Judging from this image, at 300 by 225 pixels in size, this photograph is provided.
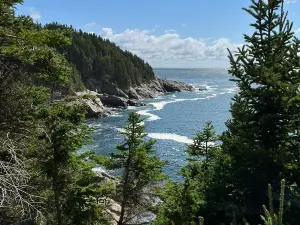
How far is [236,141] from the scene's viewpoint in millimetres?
11938

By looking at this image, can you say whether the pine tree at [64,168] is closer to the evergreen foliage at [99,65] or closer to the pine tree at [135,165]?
the pine tree at [135,165]

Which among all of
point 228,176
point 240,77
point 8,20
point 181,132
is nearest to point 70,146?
point 8,20

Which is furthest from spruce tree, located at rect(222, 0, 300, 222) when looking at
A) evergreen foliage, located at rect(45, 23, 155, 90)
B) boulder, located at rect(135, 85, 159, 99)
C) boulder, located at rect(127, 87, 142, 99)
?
boulder, located at rect(135, 85, 159, 99)

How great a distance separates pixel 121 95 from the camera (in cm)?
9562

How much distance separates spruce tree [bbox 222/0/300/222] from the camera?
424 inches

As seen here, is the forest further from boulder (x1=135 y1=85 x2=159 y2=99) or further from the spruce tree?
boulder (x1=135 y1=85 x2=159 y2=99)

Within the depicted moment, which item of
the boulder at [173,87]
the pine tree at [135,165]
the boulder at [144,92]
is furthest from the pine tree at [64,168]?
the boulder at [173,87]

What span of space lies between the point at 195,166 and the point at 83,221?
7001mm

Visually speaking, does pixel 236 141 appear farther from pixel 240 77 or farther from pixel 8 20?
pixel 8 20

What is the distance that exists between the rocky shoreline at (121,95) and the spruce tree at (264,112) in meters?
43.3

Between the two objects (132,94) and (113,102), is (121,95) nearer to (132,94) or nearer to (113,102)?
(132,94)

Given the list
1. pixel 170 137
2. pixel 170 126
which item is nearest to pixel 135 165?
pixel 170 137

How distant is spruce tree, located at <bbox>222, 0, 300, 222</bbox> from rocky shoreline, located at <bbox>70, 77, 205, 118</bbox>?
43.3 m

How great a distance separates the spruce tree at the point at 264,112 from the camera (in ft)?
35.3
